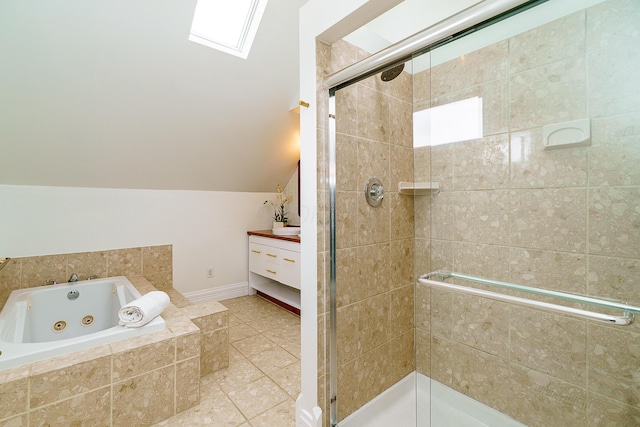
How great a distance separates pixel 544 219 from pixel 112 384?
2.21 metres

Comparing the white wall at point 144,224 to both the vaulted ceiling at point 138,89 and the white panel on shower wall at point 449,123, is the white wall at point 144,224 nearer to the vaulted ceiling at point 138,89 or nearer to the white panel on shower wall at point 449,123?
the vaulted ceiling at point 138,89

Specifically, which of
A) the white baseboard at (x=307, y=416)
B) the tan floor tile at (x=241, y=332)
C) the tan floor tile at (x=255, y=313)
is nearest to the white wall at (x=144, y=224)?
the tan floor tile at (x=255, y=313)

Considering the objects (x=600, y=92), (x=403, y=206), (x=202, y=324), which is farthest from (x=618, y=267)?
(x=202, y=324)

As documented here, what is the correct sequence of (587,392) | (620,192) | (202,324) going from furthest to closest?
(202,324)
(587,392)
(620,192)

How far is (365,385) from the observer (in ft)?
4.83

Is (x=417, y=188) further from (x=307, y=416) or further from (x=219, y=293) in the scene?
(x=219, y=293)

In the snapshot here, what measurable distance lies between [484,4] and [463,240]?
1.13 m

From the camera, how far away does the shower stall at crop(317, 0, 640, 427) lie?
109 centimetres

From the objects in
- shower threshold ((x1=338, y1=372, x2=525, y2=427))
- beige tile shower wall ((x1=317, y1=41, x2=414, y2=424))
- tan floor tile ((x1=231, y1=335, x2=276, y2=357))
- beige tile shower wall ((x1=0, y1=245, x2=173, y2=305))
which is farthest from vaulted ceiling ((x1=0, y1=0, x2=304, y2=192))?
shower threshold ((x1=338, y1=372, x2=525, y2=427))

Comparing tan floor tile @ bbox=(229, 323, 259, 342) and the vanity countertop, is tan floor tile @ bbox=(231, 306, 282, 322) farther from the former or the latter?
the vanity countertop

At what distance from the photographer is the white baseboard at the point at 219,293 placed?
10.0 feet

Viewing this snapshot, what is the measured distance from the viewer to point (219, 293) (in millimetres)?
3240

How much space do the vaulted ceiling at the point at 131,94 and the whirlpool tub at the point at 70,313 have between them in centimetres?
93

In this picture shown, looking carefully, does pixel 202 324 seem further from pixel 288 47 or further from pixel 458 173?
pixel 288 47
